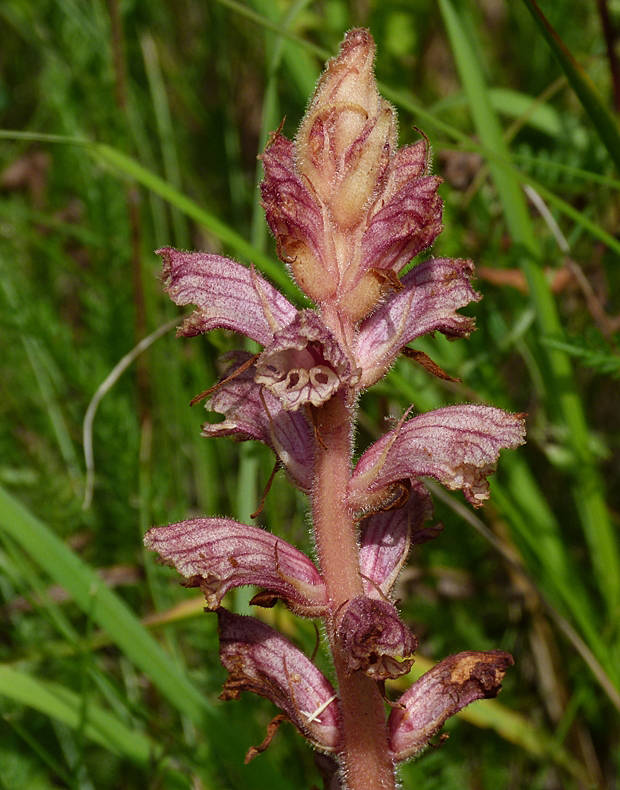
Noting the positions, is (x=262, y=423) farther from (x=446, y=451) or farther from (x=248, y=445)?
(x=248, y=445)

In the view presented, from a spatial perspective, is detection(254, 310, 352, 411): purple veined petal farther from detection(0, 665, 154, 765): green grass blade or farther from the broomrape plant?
detection(0, 665, 154, 765): green grass blade

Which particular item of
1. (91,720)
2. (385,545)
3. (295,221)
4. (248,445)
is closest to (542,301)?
(248,445)

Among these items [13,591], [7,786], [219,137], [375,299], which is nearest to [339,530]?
[375,299]

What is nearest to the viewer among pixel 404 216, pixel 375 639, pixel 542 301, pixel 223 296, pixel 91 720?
pixel 375 639

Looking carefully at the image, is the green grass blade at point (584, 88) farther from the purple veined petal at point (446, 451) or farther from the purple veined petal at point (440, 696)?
the purple veined petal at point (440, 696)

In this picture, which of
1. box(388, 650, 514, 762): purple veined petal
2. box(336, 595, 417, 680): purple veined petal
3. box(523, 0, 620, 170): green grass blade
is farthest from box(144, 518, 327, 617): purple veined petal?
box(523, 0, 620, 170): green grass blade

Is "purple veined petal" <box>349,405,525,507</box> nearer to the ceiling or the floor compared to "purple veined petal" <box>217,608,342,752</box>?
nearer to the ceiling
